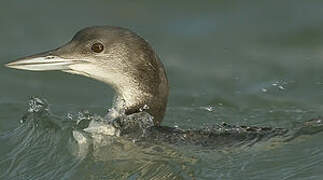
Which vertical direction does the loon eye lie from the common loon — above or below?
above

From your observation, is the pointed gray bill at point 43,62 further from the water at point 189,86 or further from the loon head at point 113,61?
the water at point 189,86

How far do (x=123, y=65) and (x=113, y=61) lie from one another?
10 cm

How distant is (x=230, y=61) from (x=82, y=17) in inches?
76.8

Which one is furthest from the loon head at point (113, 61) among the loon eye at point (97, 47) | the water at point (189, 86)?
the water at point (189, 86)

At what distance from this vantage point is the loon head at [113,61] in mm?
8398

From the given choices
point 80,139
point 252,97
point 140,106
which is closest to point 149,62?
point 140,106

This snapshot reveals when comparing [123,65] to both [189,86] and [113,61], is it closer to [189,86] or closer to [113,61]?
[113,61]

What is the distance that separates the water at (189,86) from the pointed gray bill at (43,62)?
79 cm

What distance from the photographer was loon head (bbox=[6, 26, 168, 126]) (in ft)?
27.6

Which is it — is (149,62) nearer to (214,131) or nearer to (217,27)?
(214,131)

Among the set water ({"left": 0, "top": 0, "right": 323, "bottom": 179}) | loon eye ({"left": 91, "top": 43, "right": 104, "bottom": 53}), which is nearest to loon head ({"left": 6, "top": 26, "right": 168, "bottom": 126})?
loon eye ({"left": 91, "top": 43, "right": 104, "bottom": 53})

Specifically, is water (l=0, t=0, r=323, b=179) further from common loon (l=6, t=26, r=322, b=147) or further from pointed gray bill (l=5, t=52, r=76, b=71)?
pointed gray bill (l=5, t=52, r=76, b=71)

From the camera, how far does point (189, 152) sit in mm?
8172

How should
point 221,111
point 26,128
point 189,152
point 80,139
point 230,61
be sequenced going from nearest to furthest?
point 189,152 → point 80,139 → point 26,128 → point 221,111 → point 230,61
